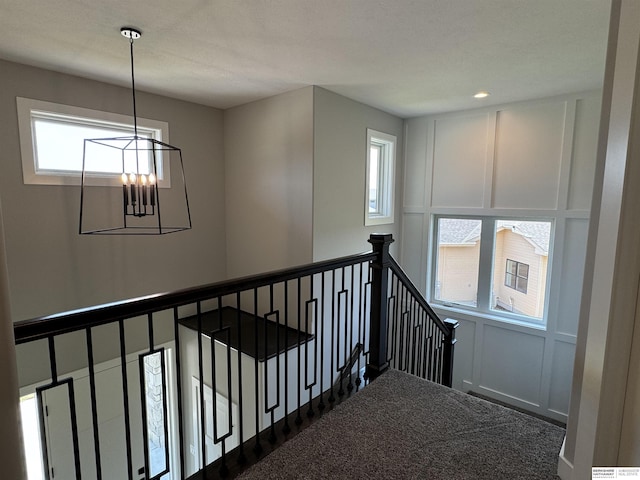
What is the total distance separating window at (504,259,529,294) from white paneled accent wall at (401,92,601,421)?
333 mm

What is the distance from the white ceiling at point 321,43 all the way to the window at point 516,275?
2.09 meters

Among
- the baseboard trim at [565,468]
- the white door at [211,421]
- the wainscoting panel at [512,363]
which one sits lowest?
the white door at [211,421]

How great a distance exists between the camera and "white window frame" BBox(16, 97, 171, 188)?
294 cm

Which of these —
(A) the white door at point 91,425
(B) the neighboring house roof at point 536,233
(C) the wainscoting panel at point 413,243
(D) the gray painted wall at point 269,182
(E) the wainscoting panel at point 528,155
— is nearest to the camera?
(A) the white door at point 91,425

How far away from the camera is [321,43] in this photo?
8.33 ft

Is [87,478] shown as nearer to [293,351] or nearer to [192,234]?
[293,351]

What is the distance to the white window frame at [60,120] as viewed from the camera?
2938mm

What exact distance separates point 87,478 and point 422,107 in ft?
19.0

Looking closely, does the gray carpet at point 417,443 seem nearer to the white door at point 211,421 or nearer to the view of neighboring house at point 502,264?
the white door at point 211,421

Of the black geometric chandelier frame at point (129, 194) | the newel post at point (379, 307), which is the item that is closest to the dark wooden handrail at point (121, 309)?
the newel post at point (379, 307)

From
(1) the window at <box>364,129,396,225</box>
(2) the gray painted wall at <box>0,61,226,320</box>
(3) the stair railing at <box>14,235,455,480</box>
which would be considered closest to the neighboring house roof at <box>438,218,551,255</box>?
(1) the window at <box>364,129,396,225</box>

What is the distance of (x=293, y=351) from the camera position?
364 cm

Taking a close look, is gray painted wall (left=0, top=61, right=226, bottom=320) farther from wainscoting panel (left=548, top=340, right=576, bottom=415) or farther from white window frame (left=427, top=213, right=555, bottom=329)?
wainscoting panel (left=548, top=340, right=576, bottom=415)

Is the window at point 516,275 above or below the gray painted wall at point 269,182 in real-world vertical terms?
below
